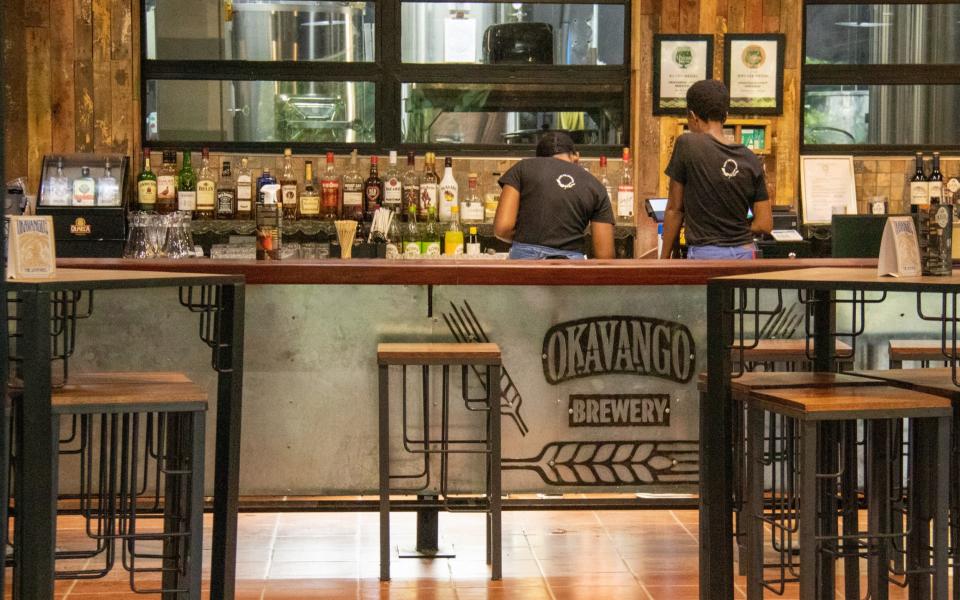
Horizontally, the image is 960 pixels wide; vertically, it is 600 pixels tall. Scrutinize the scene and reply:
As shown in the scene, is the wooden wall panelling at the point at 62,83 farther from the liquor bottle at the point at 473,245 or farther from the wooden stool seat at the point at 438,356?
the wooden stool seat at the point at 438,356

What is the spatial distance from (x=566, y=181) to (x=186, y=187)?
8.20 ft

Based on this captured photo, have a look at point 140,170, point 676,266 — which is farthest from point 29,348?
point 140,170

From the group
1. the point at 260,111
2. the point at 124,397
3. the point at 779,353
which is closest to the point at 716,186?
the point at 779,353

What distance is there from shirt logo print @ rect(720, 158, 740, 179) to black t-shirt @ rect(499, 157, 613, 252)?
688 mm

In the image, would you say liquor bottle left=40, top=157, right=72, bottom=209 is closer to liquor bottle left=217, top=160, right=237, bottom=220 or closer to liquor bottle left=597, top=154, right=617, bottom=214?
liquor bottle left=217, top=160, right=237, bottom=220

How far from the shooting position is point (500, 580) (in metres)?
3.79

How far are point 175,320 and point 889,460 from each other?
7.61 ft

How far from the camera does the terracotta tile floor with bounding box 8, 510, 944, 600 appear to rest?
367 cm

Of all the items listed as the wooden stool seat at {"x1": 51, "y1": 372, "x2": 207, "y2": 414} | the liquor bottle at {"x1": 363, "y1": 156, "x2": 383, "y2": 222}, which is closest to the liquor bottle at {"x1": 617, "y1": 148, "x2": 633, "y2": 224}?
the liquor bottle at {"x1": 363, "y1": 156, "x2": 383, "y2": 222}

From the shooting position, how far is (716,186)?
453 cm

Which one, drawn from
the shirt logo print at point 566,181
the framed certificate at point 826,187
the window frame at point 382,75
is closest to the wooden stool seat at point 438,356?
the shirt logo print at point 566,181

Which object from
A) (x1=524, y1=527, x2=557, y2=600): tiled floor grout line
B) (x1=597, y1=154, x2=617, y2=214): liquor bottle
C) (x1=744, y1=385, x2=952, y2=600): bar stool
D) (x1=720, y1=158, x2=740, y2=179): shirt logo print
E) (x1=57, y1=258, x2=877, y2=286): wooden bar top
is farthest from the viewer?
(x1=597, y1=154, x2=617, y2=214): liquor bottle

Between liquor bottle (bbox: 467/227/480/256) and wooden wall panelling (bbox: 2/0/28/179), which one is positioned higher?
wooden wall panelling (bbox: 2/0/28/179)

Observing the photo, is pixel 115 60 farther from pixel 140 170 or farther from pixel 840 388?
pixel 840 388
